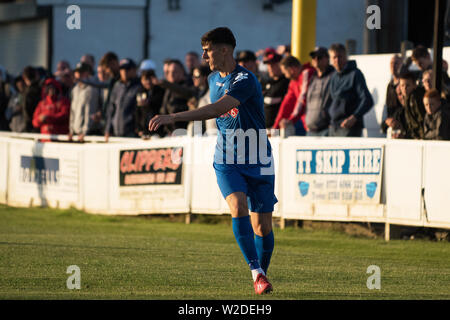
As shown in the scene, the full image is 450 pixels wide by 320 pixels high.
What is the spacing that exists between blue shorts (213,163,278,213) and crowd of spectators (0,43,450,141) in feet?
16.8

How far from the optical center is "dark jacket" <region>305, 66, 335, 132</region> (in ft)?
49.8

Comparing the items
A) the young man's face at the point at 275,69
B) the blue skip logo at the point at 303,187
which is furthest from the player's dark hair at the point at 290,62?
the blue skip logo at the point at 303,187

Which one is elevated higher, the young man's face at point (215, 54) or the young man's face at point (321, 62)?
the young man's face at point (321, 62)

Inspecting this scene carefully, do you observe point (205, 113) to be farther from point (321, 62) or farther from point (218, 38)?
point (321, 62)

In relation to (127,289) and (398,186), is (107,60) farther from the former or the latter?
(127,289)

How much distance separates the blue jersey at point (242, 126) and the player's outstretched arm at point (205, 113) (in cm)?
17

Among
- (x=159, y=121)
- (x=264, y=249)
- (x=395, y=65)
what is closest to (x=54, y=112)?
(x=395, y=65)

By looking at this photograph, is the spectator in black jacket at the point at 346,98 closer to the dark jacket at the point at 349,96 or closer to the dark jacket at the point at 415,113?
the dark jacket at the point at 349,96

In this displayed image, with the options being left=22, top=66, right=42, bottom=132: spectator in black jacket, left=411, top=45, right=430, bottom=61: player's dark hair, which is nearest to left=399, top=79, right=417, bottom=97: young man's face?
left=411, top=45, right=430, bottom=61: player's dark hair

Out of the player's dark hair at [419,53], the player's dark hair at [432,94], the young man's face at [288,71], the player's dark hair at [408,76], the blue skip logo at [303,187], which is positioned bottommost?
the blue skip logo at [303,187]

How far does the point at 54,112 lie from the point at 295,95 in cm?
588

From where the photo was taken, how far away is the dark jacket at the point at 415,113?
13688 mm

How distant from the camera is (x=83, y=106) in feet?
61.3

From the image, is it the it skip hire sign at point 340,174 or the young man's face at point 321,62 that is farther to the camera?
the young man's face at point 321,62
